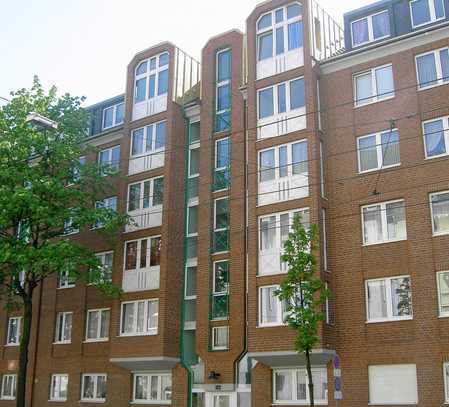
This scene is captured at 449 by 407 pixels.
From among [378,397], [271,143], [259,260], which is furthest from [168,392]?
[271,143]

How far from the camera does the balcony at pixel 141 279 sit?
30844 mm

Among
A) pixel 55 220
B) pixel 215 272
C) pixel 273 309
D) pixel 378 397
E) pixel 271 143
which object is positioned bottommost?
pixel 378 397

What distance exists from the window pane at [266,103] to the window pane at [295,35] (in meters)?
2.14

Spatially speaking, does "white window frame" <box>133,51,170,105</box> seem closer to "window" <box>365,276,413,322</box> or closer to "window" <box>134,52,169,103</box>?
"window" <box>134,52,169,103</box>

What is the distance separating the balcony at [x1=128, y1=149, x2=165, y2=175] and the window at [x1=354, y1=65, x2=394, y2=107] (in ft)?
32.9

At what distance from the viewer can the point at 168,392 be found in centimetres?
2994

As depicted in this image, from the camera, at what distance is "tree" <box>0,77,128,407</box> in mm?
27281

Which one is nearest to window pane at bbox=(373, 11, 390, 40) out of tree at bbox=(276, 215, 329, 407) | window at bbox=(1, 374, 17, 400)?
tree at bbox=(276, 215, 329, 407)

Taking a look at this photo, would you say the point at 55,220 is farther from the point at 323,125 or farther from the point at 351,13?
the point at 351,13

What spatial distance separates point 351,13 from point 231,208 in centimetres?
1027

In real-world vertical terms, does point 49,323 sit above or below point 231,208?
below

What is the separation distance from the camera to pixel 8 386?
36594 millimetres

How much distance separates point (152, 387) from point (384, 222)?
516 inches

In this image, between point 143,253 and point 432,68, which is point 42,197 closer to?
point 143,253
